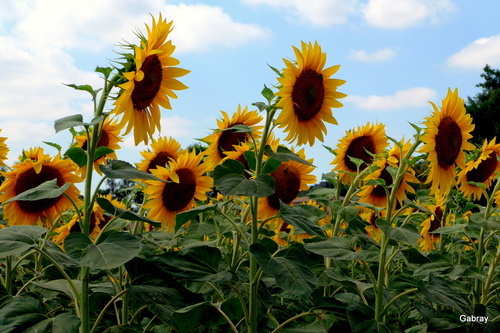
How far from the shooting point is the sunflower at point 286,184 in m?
3.02

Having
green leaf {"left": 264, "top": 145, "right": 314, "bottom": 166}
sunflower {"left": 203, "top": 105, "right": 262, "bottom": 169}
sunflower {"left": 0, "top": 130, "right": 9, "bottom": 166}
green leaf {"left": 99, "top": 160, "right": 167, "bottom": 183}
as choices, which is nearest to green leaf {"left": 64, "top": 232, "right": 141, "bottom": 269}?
green leaf {"left": 99, "top": 160, "right": 167, "bottom": 183}

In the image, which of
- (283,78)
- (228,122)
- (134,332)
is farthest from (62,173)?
(283,78)

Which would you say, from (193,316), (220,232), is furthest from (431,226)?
(193,316)

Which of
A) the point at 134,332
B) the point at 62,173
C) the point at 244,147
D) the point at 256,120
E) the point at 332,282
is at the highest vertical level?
the point at 256,120

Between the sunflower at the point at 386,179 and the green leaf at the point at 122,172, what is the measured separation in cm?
165

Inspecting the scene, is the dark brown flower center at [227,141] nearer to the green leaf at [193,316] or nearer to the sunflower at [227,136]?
the sunflower at [227,136]

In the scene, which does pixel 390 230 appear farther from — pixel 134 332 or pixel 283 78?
pixel 134 332

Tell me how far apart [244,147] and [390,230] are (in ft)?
3.26

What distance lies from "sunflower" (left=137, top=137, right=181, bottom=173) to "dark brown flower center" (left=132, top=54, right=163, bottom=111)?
119cm

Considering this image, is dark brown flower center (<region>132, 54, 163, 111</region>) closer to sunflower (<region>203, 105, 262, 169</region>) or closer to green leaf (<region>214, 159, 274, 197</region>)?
green leaf (<region>214, 159, 274, 197</region>)

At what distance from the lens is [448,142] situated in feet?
9.50

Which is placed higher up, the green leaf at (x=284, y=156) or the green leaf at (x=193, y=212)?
the green leaf at (x=284, y=156)

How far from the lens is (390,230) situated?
239 centimetres

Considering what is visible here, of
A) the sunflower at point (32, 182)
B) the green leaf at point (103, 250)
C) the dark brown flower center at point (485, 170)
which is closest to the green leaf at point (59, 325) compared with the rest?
the green leaf at point (103, 250)
